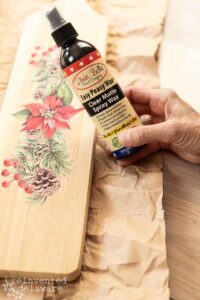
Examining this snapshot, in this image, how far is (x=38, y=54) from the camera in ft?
3.01

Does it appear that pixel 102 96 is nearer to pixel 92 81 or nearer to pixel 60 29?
pixel 92 81

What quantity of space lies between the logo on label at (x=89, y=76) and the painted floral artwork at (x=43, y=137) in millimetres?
158

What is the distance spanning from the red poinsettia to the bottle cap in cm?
20

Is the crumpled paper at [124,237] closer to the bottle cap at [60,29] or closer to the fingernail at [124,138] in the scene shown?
the fingernail at [124,138]

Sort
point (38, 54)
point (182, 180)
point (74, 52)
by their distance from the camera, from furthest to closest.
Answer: point (38, 54) < point (182, 180) < point (74, 52)

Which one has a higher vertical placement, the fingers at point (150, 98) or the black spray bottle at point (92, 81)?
the black spray bottle at point (92, 81)

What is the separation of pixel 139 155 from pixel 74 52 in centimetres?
25

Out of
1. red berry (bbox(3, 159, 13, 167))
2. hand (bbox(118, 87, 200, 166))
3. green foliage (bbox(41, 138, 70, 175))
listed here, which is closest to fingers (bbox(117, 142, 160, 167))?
hand (bbox(118, 87, 200, 166))

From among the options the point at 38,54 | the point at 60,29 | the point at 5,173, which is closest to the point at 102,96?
the point at 60,29

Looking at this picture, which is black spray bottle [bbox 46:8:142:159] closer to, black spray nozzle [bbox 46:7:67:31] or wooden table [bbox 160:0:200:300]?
black spray nozzle [bbox 46:7:67:31]

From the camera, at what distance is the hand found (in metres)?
0.66

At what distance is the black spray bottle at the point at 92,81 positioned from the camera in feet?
2.01

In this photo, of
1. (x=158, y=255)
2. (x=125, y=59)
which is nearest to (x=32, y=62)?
(x=125, y=59)

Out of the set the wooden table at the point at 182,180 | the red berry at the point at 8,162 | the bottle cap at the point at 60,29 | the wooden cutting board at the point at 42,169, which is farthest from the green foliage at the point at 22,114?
the wooden table at the point at 182,180
